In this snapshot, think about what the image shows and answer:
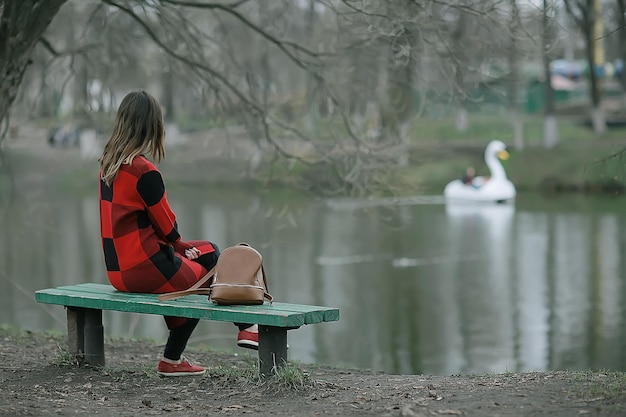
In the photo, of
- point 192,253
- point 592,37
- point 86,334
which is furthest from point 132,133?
point 592,37

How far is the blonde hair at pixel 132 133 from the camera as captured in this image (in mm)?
5598

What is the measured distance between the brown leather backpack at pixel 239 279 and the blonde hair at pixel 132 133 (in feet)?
2.48

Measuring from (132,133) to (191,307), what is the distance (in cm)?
102

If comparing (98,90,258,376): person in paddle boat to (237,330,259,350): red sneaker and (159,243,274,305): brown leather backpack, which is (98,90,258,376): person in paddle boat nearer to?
→ (237,330,259,350): red sneaker

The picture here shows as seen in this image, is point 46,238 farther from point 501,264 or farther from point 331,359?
point 331,359

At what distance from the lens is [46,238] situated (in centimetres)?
2050

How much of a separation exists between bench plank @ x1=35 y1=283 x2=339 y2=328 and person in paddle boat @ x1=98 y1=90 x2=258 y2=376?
12cm

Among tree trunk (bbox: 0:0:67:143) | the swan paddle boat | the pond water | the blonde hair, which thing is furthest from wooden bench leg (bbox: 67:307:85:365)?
the swan paddle boat

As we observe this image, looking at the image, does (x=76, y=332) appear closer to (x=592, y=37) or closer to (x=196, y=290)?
(x=196, y=290)

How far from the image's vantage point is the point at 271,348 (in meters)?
5.27

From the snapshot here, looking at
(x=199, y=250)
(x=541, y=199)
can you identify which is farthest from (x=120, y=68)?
(x=541, y=199)

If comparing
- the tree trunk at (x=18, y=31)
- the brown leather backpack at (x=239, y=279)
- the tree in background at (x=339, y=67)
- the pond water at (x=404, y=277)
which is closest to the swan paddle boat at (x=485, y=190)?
the pond water at (x=404, y=277)

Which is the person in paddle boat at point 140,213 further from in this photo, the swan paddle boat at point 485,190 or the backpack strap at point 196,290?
the swan paddle boat at point 485,190

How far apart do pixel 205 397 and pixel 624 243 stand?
52.5 ft
